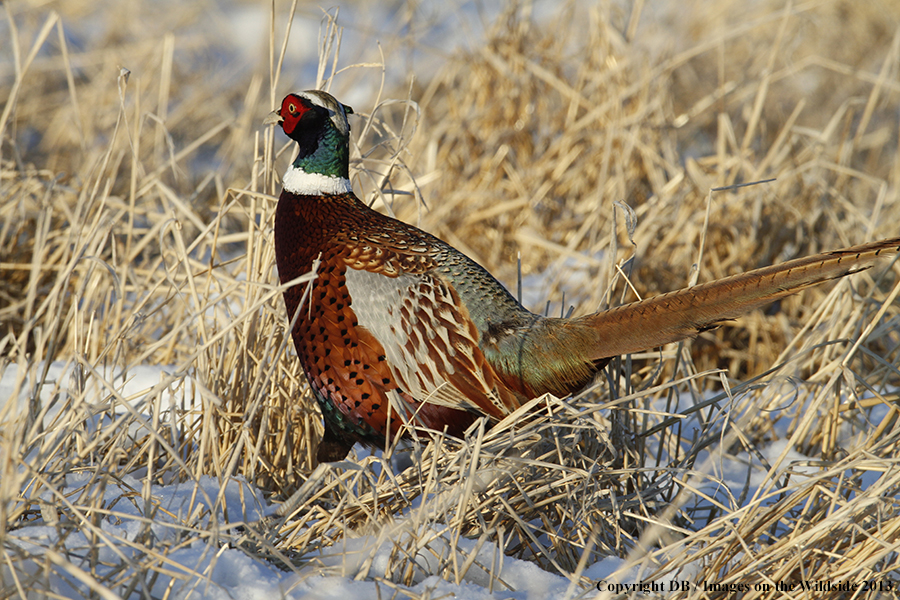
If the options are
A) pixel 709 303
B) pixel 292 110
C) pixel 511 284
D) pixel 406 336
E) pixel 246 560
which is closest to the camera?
pixel 246 560

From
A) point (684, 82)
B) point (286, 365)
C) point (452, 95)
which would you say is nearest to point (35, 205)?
point (286, 365)

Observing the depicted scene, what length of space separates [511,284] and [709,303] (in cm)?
178

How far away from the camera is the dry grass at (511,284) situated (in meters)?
1.62

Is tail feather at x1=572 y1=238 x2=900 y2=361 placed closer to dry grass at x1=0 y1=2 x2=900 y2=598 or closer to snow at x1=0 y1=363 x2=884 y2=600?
dry grass at x1=0 y1=2 x2=900 y2=598

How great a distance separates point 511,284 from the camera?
11.6ft

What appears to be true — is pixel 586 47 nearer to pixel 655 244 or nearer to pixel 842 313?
pixel 655 244

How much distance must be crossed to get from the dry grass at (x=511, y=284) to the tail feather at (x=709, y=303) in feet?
0.44

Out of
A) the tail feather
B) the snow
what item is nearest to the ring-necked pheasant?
the tail feather

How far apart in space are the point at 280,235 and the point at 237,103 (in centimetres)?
449

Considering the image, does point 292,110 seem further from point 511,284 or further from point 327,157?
point 511,284

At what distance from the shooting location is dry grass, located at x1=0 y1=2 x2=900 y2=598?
5.31 ft

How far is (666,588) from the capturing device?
165 cm

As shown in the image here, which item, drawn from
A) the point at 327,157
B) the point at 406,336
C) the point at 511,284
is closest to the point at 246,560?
the point at 406,336

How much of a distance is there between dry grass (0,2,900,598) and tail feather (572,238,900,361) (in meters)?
0.13
